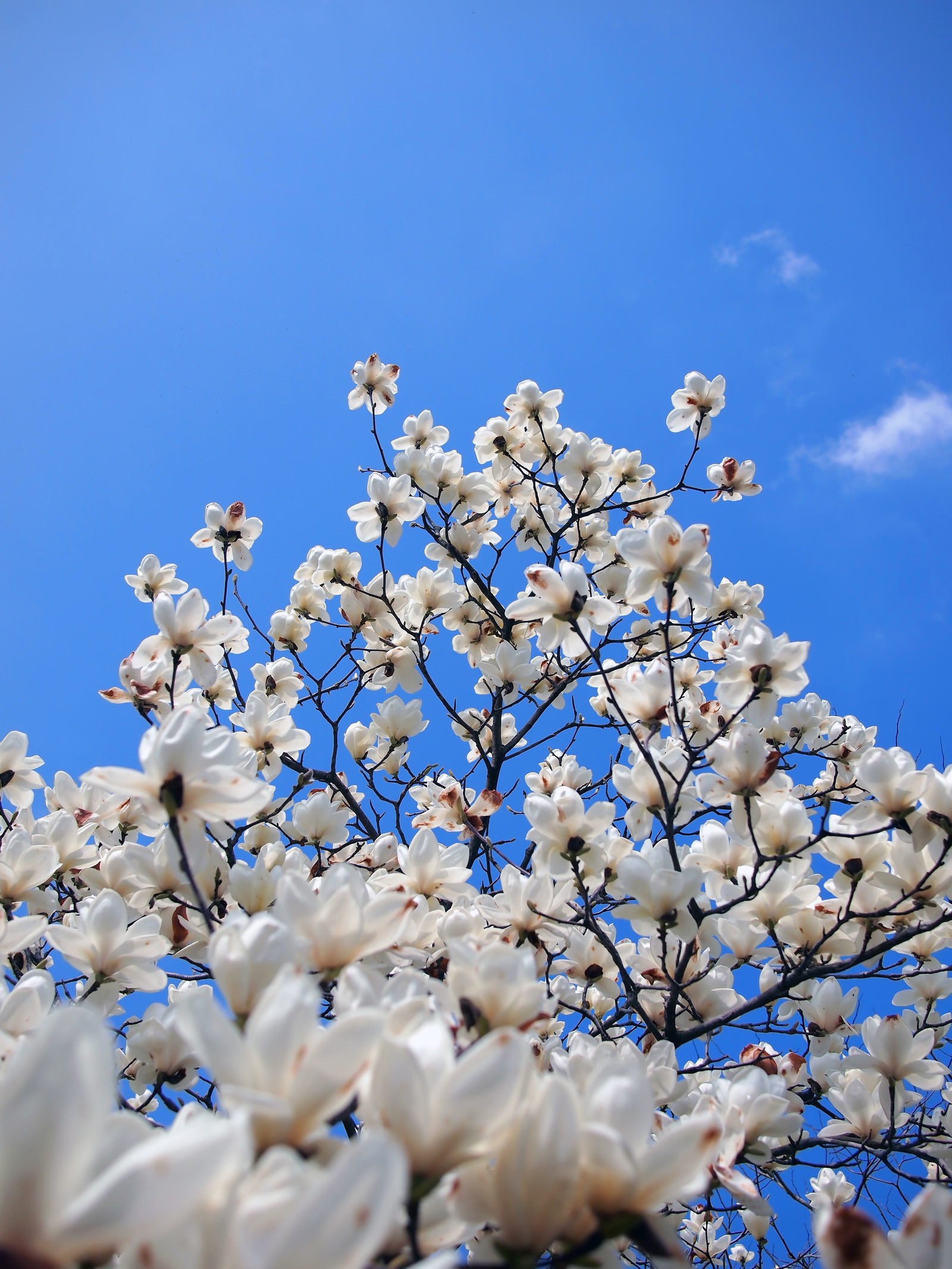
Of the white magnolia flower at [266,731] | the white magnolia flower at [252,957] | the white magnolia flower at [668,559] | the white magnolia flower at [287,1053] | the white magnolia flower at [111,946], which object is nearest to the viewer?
the white magnolia flower at [287,1053]

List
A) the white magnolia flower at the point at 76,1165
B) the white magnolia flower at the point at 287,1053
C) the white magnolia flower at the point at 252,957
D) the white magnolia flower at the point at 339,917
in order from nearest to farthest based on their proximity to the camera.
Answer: the white magnolia flower at the point at 76,1165
the white magnolia flower at the point at 287,1053
the white magnolia flower at the point at 252,957
the white magnolia flower at the point at 339,917

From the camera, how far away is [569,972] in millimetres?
2059

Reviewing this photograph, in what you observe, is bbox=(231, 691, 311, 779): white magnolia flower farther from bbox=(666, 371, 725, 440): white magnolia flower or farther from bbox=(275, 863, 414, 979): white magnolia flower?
bbox=(666, 371, 725, 440): white magnolia flower

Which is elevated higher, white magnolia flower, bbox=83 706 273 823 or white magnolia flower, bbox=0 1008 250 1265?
white magnolia flower, bbox=83 706 273 823

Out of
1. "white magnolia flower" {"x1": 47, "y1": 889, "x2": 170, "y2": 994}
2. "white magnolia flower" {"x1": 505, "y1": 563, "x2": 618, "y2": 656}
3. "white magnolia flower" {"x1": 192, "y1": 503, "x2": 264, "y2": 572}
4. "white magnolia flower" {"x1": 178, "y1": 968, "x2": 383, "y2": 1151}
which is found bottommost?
"white magnolia flower" {"x1": 178, "y1": 968, "x2": 383, "y2": 1151}

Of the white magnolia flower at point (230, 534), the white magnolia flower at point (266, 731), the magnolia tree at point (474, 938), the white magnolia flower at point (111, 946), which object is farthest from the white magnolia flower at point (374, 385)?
the white magnolia flower at point (111, 946)

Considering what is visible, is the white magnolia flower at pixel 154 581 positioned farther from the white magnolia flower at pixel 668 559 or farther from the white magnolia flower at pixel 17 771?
the white magnolia flower at pixel 668 559

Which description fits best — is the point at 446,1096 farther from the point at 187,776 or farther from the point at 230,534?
the point at 230,534

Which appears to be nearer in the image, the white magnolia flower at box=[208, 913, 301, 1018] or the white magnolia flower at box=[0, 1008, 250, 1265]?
the white magnolia flower at box=[0, 1008, 250, 1265]

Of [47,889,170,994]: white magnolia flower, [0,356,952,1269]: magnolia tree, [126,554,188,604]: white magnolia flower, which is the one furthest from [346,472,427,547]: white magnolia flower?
[47,889,170,994]: white magnolia flower

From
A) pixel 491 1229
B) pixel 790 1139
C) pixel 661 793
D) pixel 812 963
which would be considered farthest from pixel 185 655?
pixel 790 1139

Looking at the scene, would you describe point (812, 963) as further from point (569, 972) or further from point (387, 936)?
point (387, 936)

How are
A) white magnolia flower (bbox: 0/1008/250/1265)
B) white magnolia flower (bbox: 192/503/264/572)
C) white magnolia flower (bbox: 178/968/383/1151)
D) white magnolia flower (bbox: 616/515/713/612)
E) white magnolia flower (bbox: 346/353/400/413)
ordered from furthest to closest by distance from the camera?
1. white magnolia flower (bbox: 346/353/400/413)
2. white magnolia flower (bbox: 192/503/264/572)
3. white magnolia flower (bbox: 616/515/713/612)
4. white magnolia flower (bbox: 178/968/383/1151)
5. white magnolia flower (bbox: 0/1008/250/1265)

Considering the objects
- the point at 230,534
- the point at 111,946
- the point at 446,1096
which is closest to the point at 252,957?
the point at 446,1096
